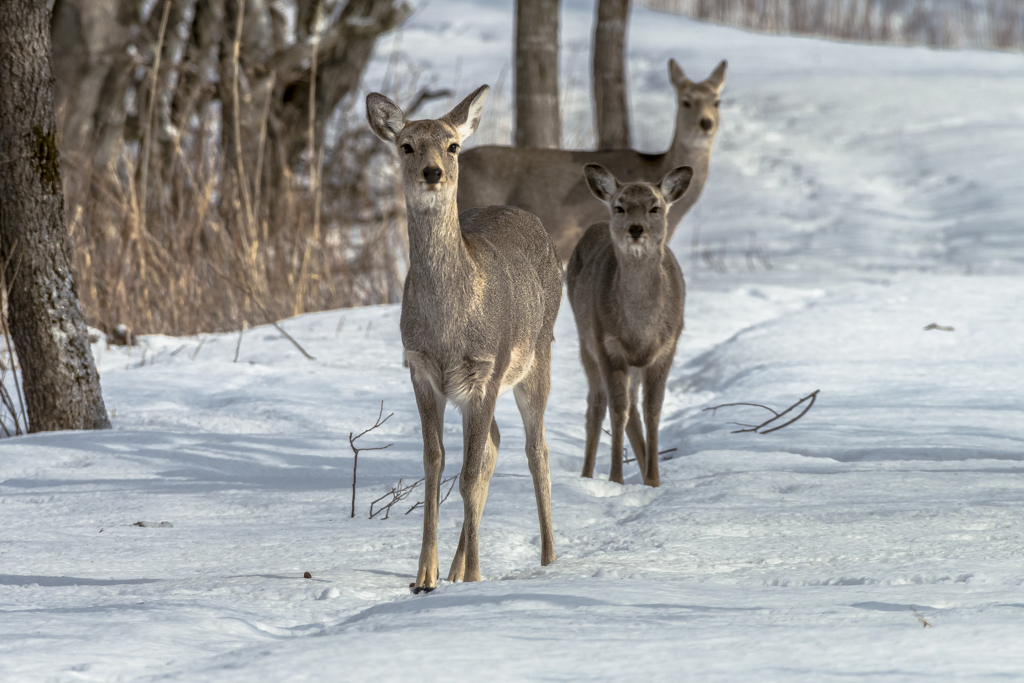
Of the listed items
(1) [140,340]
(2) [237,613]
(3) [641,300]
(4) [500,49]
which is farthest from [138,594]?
(4) [500,49]

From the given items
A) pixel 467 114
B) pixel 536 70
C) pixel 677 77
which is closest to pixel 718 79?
pixel 677 77

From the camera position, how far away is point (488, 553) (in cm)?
384

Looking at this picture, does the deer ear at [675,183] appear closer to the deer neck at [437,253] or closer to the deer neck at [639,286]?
the deer neck at [639,286]

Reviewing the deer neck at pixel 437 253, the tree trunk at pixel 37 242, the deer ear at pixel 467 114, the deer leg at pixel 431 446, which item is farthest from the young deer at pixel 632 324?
the tree trunk at pixel 37 242

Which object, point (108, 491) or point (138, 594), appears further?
point (108, 491)

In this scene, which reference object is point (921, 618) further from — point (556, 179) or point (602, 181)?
point (556, 179)

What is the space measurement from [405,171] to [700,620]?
67.8 inches

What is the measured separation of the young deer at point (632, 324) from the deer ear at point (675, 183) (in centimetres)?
19

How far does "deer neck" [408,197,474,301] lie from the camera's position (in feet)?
11.6

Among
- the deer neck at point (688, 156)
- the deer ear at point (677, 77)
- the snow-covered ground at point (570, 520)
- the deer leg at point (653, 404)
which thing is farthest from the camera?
the deer ear at point (677, 77)

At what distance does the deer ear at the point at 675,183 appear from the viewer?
575cm

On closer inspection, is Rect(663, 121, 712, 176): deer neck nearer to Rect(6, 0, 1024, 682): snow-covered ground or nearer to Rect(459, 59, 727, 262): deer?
Rect(459, 59, 727, 262): deer

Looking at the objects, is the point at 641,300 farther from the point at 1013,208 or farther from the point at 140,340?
the point at 1013,208

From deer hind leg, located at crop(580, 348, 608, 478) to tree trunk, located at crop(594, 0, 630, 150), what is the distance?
7243 millimetres
